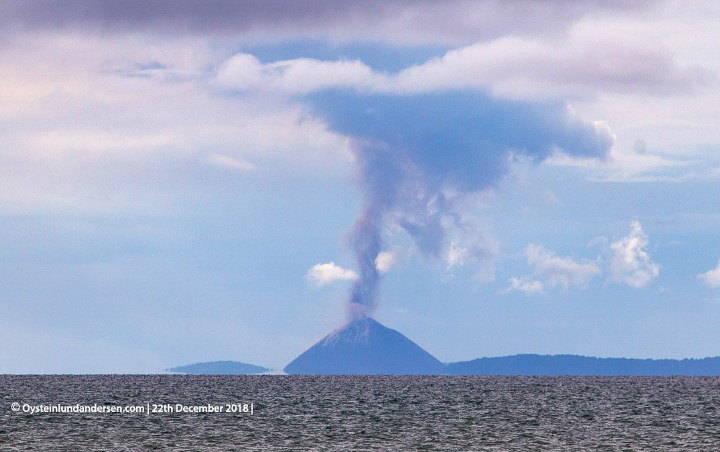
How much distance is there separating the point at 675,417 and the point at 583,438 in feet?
133

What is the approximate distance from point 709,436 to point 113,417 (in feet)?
223

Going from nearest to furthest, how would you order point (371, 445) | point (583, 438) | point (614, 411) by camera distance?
point (371, 445), point (583, 438), point (614, 411)

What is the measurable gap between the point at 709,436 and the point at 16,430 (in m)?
69.4

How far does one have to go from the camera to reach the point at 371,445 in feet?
269

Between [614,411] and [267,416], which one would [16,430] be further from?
→ [614,411]

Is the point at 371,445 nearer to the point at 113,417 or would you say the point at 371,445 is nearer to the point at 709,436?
the point at 709,436

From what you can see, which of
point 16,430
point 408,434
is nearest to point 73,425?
point 16,430

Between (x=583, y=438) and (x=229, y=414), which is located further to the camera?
(x=229, y=414)

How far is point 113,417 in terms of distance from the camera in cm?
11362

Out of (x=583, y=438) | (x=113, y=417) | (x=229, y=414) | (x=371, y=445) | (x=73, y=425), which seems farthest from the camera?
(x=229, y=414)

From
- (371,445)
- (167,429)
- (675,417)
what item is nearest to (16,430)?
(167,429)

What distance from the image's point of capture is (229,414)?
122438mm

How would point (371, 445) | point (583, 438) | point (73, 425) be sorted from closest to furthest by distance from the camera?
point (371, 445), point (583, 438), point (73, 425)

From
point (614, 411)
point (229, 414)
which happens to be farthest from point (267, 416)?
point (614, 411)
